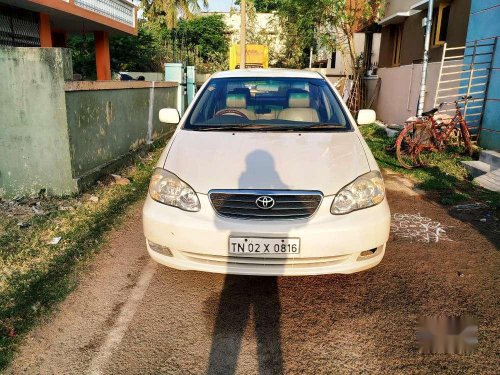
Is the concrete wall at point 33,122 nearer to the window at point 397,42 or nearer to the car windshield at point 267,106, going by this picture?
the car windshield at point 267,106

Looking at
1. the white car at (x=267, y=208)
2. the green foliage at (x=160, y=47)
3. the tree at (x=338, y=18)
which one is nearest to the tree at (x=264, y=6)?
the green foliage at (x=160, y=47)

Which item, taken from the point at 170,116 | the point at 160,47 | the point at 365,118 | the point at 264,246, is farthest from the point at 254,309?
the point at 160,47

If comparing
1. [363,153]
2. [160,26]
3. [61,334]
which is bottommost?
[61,334]

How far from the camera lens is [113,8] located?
14.6 m

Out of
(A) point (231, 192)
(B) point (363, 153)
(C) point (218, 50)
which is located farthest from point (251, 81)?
(C) point (218, 50)

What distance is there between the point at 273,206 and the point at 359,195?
2.07ft

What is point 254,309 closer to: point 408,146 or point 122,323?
point 122,323

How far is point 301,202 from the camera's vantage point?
115 inches

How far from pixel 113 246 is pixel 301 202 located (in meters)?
2.16

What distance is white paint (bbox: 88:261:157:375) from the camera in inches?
98.9

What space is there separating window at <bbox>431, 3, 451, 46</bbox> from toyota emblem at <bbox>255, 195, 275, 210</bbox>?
12.3 m

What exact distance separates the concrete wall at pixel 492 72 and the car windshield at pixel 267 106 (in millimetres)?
4935

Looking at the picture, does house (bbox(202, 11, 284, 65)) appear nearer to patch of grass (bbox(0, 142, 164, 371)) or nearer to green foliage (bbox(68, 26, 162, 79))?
green foliage (bbox(68, 26, 162, 79))

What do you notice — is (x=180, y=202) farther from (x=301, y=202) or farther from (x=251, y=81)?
(x=251, y=81)
